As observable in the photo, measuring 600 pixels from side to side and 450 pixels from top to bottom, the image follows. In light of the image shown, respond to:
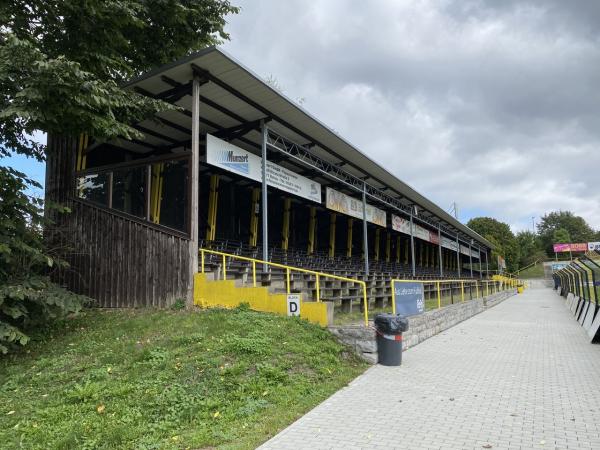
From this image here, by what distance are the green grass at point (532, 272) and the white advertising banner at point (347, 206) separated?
71.6m

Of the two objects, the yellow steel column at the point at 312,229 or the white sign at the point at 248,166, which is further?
the yellow steel column at the point at 312,229

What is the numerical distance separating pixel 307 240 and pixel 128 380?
20.1 metres

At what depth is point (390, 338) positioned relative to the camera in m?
7.78

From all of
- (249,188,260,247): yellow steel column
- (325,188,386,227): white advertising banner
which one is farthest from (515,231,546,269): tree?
(249,188,260,247): yellow steel column

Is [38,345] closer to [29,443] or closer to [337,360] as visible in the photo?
[29,443]

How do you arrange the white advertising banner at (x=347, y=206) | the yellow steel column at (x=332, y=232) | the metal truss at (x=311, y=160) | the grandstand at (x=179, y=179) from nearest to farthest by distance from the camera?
the grandstand at (x=179, y=179), the metal truss at (x=311, y=160), the white advertising banner at (x=347, y=206), the yellow steel column at (x=332, y=232)

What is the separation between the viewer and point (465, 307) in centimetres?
1620

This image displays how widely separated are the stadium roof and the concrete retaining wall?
642cm

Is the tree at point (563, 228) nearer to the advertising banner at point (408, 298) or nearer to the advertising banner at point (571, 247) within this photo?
the advertising banner at point (571, 247)

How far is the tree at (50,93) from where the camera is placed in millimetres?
7168

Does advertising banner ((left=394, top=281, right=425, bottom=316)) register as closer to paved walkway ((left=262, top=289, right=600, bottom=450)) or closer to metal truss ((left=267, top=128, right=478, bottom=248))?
paved walkway ((left=262, top=289, right=600, bottom=450))

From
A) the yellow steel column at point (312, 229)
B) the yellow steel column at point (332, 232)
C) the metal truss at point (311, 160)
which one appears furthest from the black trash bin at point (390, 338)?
the yellow steel column at point (332, 232)

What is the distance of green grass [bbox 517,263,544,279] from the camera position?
84.7 meters

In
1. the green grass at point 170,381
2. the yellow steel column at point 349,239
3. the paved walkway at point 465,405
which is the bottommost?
the paved walkway at point 465,405
